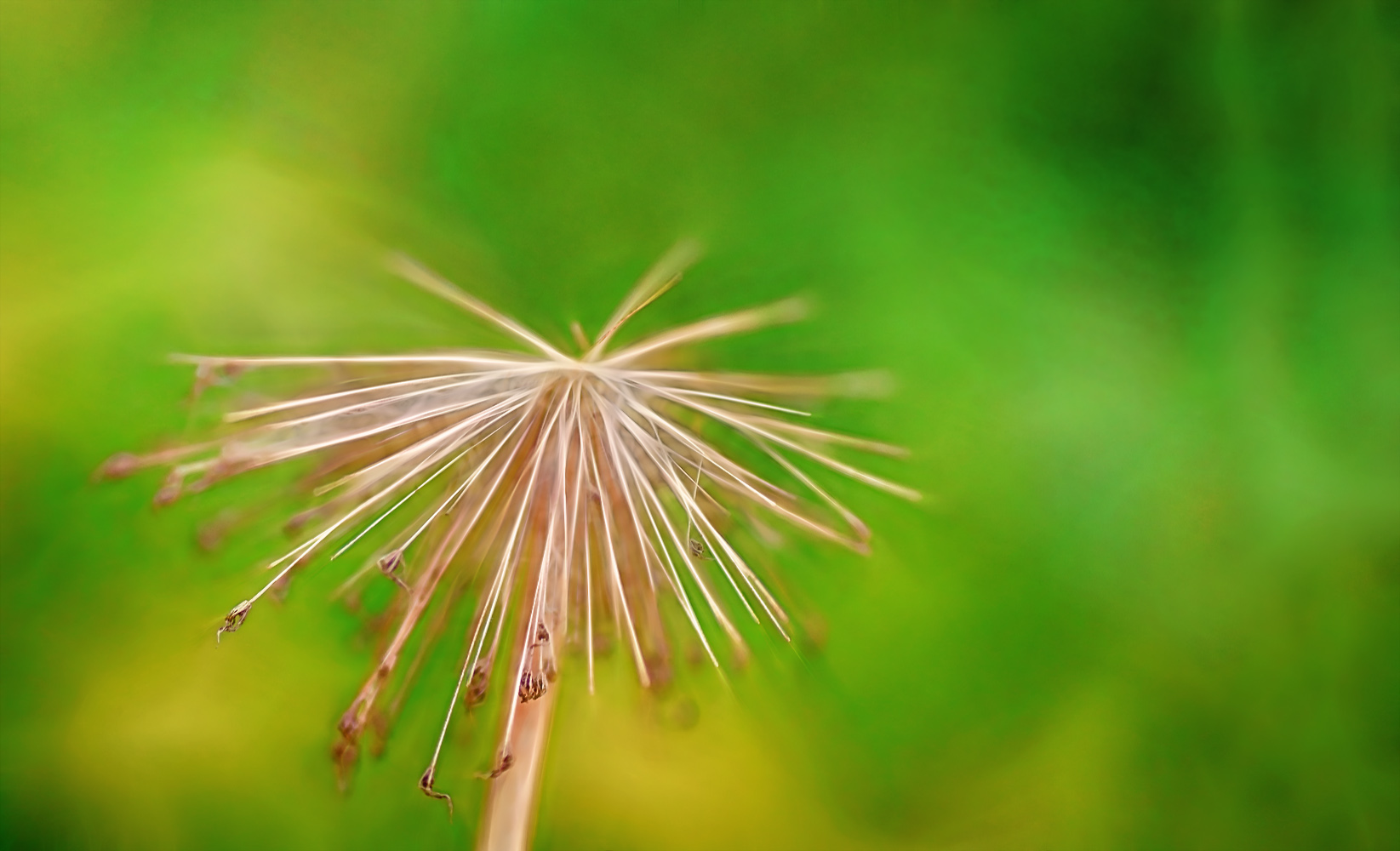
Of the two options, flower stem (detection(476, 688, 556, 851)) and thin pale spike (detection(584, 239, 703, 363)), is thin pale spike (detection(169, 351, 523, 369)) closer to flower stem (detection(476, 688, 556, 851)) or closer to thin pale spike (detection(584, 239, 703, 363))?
thin pale spike (detection(584, 239, 703, 363))

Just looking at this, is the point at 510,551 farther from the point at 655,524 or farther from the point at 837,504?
the point at 837,504

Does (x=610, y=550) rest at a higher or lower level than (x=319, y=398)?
lower

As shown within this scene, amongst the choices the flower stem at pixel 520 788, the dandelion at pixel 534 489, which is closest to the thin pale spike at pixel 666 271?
the dandelion at pixel 534 489

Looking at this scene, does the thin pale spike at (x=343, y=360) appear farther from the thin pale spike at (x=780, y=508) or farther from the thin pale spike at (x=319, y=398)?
the thin pale spike at (x=780, y=508)

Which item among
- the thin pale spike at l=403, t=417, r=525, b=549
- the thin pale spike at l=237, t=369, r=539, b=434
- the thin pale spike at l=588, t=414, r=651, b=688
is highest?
the thin pale spike at l=237, t=369, r=539, b=434

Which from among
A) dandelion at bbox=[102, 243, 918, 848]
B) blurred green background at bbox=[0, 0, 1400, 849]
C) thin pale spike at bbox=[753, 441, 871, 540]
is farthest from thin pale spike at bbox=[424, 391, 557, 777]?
thin pale spike at bbox=[753, 441, 871, 540]

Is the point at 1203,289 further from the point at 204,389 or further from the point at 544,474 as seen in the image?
the point at 204,389

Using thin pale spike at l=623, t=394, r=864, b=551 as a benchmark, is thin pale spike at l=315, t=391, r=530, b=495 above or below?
above

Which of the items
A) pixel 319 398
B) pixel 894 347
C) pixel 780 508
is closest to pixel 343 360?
pixel 319 398
